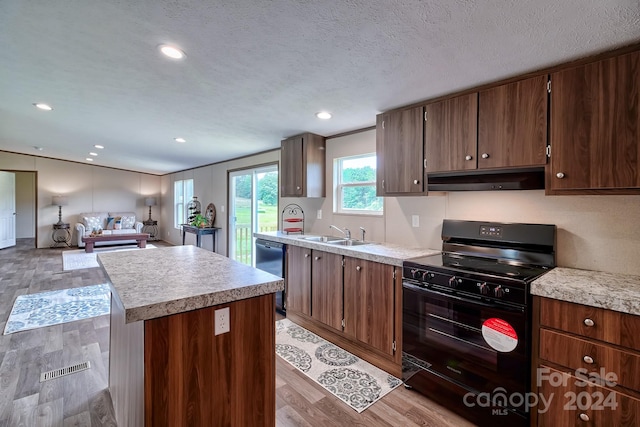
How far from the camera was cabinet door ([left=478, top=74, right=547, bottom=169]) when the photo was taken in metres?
1.92

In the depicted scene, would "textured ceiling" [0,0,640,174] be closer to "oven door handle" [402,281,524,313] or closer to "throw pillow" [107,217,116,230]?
"oven door handle" [402,281,524,313]

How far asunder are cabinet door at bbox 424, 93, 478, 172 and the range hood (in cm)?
9

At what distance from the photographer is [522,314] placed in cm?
165

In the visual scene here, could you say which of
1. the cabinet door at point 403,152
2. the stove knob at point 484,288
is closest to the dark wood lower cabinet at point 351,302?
the stove knob at point 484,288

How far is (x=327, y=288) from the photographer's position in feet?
9.59

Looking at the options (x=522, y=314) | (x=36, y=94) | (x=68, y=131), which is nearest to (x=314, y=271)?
(x=522, y=314)

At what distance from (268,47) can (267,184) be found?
11.6 feet

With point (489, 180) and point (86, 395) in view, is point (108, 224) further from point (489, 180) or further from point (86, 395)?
point (489, 180)

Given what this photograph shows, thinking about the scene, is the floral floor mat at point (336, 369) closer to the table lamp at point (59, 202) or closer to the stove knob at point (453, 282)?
the stove knob at point (453, 282)

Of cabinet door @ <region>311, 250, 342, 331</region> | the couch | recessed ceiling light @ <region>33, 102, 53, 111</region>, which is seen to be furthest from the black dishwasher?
the couch

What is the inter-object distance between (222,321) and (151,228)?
10120 mm

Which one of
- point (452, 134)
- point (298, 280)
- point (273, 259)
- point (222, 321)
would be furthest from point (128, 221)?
point (452, 134)

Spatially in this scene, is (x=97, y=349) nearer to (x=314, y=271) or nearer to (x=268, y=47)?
(x=314, y=271)

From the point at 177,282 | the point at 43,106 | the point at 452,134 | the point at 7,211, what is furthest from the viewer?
the point at 7,211
